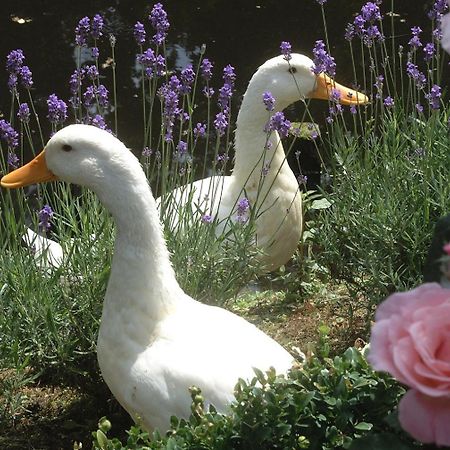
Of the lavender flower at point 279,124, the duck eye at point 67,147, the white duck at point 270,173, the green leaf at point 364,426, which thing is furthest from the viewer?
the white duck at point 270,173

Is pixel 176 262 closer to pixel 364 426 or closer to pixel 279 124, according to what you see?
pixel 279 124

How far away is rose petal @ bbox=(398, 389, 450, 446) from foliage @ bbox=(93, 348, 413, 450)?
0.78 meters

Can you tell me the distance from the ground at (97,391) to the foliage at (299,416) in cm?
119

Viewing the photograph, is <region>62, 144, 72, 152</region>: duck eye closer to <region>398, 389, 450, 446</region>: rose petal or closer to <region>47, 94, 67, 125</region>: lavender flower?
<region>47, 94, 67, 125</region>: lavender flower

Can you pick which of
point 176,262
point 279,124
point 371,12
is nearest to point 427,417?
point 279,124

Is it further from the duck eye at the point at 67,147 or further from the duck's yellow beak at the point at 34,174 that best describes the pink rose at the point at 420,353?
the duck's yellow beak at the point at 34,174

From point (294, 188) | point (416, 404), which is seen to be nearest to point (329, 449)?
point (416, 404)

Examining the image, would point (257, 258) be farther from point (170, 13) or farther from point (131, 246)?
point (170, 13)

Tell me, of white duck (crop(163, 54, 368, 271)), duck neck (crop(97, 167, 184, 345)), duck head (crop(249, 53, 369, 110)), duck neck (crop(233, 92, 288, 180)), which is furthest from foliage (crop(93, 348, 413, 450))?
duck head (crop(249, 53, 369, 110))

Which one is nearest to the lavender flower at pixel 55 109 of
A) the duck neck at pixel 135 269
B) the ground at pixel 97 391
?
the duck neck at pixel 135 269

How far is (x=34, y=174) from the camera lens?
11.0ft

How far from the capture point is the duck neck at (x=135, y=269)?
9.88ft

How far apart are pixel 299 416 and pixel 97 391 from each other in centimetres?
184

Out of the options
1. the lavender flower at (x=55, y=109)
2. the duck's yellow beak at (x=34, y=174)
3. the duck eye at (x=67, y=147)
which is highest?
the lavender flower at (x=55, y=109)
